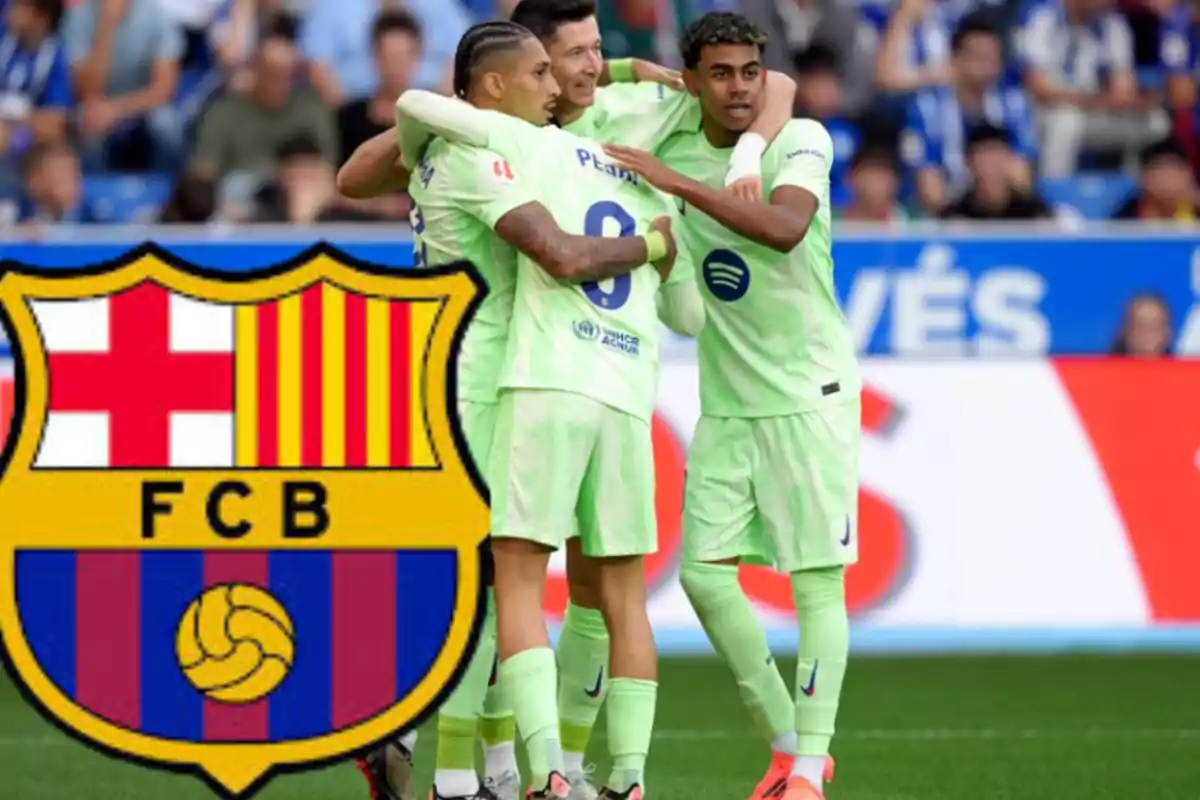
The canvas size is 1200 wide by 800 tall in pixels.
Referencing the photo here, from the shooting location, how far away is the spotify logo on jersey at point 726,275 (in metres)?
7.55

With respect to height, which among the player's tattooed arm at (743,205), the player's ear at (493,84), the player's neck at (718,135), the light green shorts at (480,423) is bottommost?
the light green shorts at (480,423)

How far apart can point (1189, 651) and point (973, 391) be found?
1.54m

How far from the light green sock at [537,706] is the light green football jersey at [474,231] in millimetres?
780

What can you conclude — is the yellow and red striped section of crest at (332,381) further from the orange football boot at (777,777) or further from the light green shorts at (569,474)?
the orange football boot at (777,777)

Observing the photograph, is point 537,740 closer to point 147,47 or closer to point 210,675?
point 210,675

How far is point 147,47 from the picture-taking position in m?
15.4

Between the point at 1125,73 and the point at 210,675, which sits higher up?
the point at 1125,73

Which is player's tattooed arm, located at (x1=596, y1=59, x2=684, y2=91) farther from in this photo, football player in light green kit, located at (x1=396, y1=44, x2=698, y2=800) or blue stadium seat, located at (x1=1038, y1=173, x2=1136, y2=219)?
blue stadium seat, located at (x1=1038, y1=173, x2=1136, y2=219)

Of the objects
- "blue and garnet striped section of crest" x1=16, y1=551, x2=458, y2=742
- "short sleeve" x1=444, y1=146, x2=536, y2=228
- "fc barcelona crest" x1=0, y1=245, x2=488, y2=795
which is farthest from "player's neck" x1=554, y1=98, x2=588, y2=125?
"blue and garnet striped section of crest" x1=16, y1=551, x2=458, y2=742

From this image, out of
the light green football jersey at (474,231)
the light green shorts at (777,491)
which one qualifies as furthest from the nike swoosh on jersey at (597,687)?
the light green football jersey at (474,231)

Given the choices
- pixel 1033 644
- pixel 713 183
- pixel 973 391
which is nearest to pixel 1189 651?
pixel 1033 644

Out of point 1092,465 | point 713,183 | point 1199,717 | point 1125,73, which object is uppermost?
point 1125,73

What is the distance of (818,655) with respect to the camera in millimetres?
7363

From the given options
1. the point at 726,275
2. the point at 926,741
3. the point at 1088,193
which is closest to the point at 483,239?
the point at 726,275
